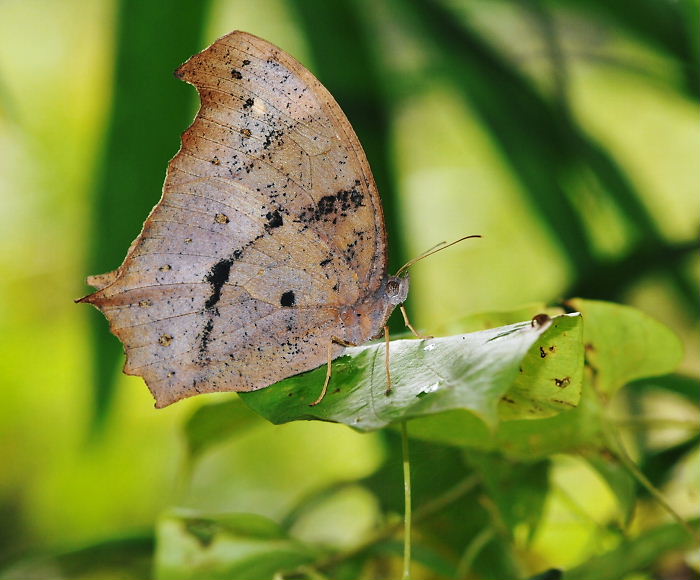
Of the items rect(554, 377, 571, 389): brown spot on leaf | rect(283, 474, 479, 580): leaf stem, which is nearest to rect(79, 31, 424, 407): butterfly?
rect(283, 474, 479, 580): leaf stem

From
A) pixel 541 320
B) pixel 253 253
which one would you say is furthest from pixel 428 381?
pixel 253 253

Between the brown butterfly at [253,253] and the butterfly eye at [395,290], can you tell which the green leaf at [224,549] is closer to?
the brown butterfly at [253,253]

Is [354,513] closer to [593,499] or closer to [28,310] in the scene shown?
[593,499]

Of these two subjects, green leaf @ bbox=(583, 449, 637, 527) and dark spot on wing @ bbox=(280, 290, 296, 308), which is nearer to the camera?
green leaf @ bbox=(583, 449, 637, 527)

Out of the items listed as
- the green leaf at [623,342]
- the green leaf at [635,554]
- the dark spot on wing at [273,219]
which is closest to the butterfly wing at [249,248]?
the dark spot on wing at [273,219]

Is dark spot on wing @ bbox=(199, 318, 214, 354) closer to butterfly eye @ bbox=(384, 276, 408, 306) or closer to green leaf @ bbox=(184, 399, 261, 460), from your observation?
green leaf @ bbox=(184, 399, 261, 460)
